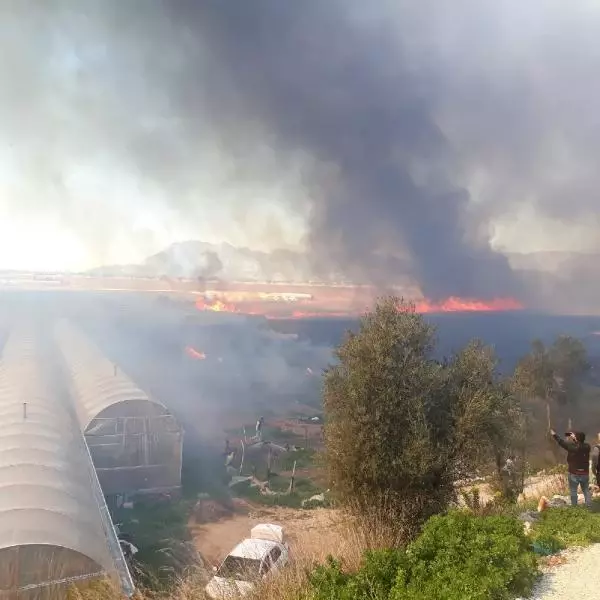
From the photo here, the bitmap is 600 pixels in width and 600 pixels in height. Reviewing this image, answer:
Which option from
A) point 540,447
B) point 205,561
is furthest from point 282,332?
point 205,561

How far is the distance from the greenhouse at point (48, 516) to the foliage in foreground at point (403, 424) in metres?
6.68

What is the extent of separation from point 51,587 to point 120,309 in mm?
86237

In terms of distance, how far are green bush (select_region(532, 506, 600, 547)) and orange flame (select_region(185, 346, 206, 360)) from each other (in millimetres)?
60689

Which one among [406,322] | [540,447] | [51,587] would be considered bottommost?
[540,447]

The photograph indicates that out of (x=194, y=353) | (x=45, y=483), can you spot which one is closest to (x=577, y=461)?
(x=45, y=483)

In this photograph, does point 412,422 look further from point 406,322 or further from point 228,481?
point 228,481

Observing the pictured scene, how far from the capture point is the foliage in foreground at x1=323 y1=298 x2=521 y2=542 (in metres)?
11.8

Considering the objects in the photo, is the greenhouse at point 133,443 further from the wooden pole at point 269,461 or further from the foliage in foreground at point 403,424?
the foliage in foreground at point 403,424

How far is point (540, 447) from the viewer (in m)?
34.9

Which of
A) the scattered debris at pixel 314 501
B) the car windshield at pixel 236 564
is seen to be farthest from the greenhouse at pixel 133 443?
the car windshield at pixel 236 564

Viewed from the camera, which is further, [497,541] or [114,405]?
[114,405]

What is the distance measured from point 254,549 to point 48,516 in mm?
5837

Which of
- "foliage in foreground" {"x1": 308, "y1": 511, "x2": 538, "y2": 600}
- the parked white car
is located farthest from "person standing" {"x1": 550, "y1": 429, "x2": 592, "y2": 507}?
the parked white car

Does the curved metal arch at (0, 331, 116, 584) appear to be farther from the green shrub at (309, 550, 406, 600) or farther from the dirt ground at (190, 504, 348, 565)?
the green shrub at (309, 550, 406, 600)
